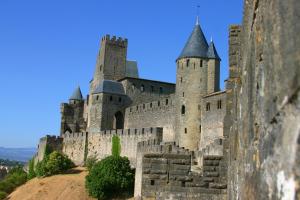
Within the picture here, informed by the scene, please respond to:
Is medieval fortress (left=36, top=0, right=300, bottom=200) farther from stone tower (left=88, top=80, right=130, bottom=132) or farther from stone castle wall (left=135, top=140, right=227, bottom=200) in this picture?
stone tower (left=88, top=80, right=130, bottom=132)

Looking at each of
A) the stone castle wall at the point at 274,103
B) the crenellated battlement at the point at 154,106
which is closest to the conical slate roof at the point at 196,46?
the crenellated battlement at the point at 154,106

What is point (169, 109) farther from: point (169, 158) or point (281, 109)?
point (281, 109)

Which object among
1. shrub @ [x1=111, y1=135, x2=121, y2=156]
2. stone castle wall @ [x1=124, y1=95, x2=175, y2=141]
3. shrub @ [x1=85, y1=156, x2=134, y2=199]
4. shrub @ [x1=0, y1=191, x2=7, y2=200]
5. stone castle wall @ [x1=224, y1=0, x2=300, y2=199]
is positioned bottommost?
shrub @ [x1=0, y1=191, x2=7, y2=200]

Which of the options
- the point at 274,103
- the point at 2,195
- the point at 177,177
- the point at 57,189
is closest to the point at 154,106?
the point at 57,189

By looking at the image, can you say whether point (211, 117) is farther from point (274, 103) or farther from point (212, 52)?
point (274, 103)

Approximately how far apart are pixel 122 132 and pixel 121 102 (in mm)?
10479

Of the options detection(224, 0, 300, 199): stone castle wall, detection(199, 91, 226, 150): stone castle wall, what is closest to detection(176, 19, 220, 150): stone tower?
detection(199, 91, 226, 150): stone castle wall

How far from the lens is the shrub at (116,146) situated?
45875mm

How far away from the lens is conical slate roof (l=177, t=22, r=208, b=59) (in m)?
43.9

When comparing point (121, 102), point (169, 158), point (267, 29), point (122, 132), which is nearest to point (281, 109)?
point (267, 29)

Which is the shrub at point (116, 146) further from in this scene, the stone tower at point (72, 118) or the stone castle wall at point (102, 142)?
the stone tower at point (72, 118)

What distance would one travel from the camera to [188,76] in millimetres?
43156

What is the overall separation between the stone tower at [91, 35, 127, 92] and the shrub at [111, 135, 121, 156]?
15075 mm

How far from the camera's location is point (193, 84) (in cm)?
4275
